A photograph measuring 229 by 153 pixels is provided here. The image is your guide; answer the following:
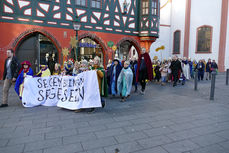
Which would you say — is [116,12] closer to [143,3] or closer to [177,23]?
[143,3]

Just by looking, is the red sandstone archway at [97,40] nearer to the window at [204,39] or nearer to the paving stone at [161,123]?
the paving stone at [161,123]

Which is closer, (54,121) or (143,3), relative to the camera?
(54,121)

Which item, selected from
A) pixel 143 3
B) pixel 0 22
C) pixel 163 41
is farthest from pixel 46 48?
pixel 163 41

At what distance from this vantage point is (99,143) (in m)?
3.37

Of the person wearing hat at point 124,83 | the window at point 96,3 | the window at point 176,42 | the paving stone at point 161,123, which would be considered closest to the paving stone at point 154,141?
the paving stone at point 161,123

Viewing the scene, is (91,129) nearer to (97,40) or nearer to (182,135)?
(182,135)

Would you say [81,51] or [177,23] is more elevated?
[177,23]

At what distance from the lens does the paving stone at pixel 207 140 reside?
11.1 ft

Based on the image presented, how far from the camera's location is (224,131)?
3.97 m

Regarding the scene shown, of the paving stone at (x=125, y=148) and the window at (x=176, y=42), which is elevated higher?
the window at (x=176, y=42)

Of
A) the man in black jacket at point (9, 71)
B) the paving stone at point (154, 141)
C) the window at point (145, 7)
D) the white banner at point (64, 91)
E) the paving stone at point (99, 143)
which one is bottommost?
the paving stone at point (99, 143)

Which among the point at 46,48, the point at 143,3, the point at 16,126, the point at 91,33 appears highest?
the point at 143,3

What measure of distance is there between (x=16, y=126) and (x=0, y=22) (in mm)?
9691

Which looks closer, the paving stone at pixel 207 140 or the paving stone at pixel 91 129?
the paving stone at pixel 207 140
